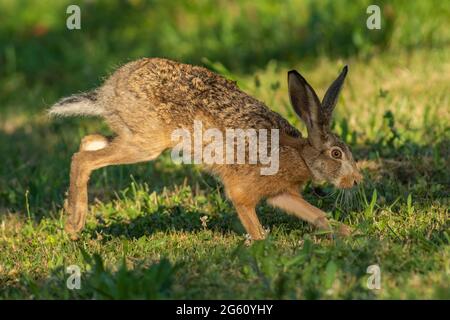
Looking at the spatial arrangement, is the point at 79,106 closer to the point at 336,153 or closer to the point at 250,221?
the point at 250,221

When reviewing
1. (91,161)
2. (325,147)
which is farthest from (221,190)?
(325,147)

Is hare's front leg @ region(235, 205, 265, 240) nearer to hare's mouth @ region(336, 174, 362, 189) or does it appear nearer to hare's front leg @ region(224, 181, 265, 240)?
hare's front leg @ region(224, 181, 265, 240)

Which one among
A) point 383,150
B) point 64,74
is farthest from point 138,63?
point 64,74

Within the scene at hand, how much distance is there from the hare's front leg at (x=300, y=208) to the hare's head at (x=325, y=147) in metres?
0.24

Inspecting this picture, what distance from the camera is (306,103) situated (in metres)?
6.19

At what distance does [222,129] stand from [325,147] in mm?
Answer: 718

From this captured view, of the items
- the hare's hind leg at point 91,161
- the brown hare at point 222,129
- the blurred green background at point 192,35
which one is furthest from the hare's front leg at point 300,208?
the blurred green background at point 192,35

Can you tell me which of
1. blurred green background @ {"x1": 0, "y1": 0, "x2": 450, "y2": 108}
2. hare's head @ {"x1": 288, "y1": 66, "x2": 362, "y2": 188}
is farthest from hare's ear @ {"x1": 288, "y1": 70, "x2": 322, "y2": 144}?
blurred green background @ {"x1": 0, "y1": 0, "x2": 450, "y2": 108}

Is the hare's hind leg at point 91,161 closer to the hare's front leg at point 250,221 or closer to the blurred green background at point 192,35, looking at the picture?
the hare's front leg at point 250,221

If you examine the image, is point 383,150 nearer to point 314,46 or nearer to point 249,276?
point 249,276

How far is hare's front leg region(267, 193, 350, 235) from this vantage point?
610cm

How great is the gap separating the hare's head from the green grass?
0.90ft

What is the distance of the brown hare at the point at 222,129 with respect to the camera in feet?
20.7

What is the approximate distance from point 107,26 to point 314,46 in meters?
3.78
